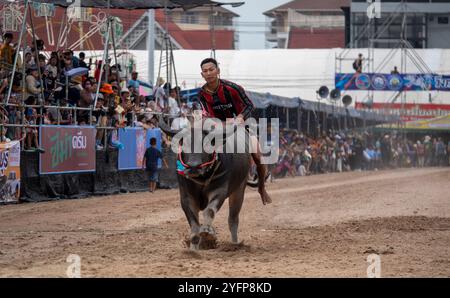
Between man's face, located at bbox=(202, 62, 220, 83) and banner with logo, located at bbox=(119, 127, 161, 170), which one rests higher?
man's face, located at bbox=(202, 62, 220, 83)

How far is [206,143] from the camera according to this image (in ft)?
35.2

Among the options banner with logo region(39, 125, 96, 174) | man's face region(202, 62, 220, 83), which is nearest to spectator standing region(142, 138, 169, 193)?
banner with logo region(39, 125, 96, 174)

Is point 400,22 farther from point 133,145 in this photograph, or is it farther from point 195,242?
point 195,242

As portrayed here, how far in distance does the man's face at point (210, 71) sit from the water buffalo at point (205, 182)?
838mm

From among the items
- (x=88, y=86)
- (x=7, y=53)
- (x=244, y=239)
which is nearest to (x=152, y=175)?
(x=88, y=86)

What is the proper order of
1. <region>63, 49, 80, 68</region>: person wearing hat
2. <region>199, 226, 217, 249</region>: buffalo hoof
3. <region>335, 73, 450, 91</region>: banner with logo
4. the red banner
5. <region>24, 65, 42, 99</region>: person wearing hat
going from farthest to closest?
1. the red banner
2. <region>335, 73, 450, 91</region>: banner with logo
3. <region>63, 49, 80, 68</region>: person wearing hat
4. <region>24, 65, 42, 99</region>: person wearing hat
5. <region>199, 226, 217, 249</region>: buffalo hoof

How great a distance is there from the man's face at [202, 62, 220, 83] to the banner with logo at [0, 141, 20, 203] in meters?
8.57

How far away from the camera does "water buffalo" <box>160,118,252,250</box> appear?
10.7m

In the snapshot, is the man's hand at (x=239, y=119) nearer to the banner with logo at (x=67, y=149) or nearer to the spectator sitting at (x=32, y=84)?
the banner with logo at (x=67, y=149)

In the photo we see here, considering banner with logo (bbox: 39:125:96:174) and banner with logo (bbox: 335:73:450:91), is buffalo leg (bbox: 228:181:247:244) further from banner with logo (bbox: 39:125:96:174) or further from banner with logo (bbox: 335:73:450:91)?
banner with logo (bbox: 335:73:450:91)

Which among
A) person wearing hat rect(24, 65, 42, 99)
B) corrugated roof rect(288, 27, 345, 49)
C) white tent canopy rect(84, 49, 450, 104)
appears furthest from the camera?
corrugated roof rect(288, 27, 345, 49)

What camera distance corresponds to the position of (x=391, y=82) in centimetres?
5512
